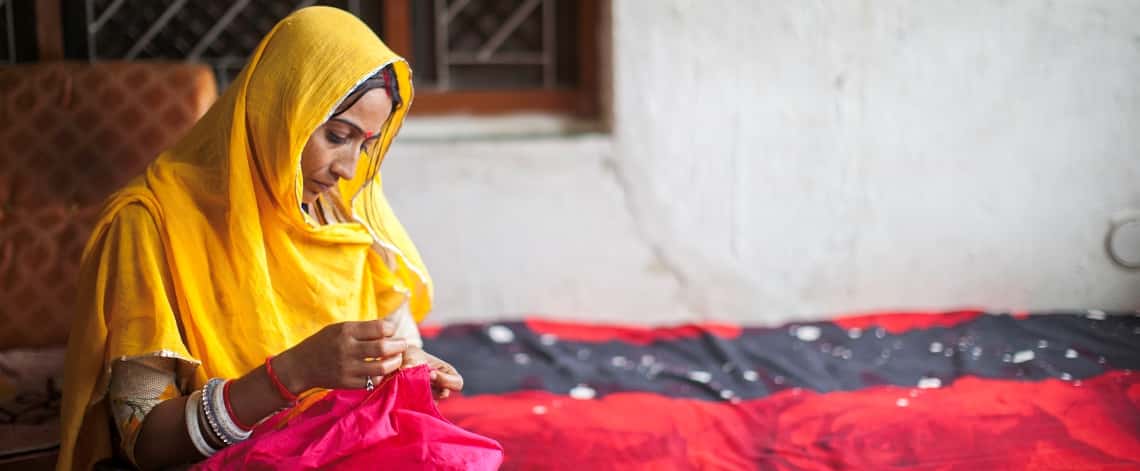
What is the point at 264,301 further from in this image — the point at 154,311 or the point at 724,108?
the point at 724,108

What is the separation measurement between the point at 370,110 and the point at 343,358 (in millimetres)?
402

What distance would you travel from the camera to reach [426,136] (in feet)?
9.04

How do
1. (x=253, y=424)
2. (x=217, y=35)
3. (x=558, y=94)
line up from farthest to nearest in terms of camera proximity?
(x=558, y=94)
(x=217, y=35)
(x=253, y=424)

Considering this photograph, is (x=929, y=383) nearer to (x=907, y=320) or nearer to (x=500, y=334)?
(x=907, y=320)

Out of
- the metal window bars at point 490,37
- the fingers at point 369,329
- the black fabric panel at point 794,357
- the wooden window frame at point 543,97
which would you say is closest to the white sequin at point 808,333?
the black fabric panel at point 794,357

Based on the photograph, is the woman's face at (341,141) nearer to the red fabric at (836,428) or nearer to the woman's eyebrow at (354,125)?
the woman's eyebrow at (354,125)

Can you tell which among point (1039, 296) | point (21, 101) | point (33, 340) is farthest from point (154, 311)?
point (1039, 296)

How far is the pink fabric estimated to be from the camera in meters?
1.31

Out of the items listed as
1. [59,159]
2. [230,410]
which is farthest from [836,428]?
[59,159]

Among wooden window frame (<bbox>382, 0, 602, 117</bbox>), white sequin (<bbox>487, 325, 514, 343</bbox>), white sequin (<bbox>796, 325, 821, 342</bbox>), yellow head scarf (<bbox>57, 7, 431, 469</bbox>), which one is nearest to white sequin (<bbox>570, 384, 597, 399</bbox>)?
white sequin (<bbox>487, 325, 514, 343</bbox>)

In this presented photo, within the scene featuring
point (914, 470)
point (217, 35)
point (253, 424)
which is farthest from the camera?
point (217, 35)

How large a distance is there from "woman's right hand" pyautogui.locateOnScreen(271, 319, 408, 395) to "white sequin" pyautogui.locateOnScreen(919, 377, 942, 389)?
1284 mm

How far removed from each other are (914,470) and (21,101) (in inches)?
73.9

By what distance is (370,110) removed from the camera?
1528mm
